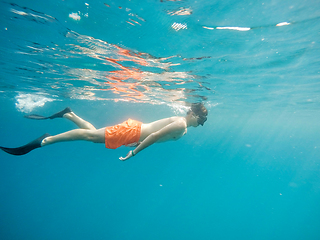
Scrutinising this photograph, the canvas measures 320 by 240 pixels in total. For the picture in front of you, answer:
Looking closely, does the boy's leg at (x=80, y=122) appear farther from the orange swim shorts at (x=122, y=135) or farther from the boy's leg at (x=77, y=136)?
the orange swim shorts at (x=122, y=135)

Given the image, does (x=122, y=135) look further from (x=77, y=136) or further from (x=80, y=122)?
(x=80, y=122)

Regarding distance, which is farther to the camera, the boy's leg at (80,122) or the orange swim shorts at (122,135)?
the boy's leg at (80,122)

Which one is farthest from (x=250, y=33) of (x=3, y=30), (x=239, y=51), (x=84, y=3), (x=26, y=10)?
(x=3, y=30)

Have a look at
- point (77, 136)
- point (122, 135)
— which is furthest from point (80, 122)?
point (122, 135)

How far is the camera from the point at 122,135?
228 inches

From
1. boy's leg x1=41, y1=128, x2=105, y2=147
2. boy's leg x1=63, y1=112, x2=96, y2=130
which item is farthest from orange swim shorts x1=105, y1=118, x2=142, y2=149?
boy's leg x1=63, y1=112, x2=96, y2=130

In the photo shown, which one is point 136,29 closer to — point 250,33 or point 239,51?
point 250,33

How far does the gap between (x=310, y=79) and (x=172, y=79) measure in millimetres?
10217

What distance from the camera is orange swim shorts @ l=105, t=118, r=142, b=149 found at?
18.8 ft

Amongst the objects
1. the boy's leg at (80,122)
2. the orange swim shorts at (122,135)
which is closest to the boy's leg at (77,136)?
the orange swim shorts at (122,135)

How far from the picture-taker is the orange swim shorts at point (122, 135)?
572 centimetres

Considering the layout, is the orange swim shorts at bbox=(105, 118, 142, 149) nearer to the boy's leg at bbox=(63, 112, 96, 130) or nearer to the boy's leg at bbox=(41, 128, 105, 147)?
the boy's leg at bbox=(41, 128, 105, 147)

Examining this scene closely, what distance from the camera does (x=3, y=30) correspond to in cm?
738

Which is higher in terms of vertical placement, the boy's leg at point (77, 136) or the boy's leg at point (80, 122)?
the boy's leg at point (80, 122)
